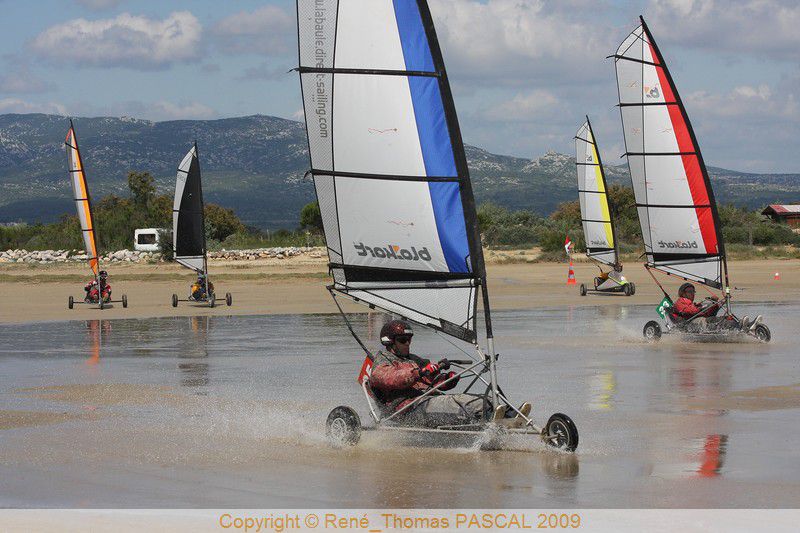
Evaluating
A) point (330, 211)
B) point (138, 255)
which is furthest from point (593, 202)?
point (330, 211)

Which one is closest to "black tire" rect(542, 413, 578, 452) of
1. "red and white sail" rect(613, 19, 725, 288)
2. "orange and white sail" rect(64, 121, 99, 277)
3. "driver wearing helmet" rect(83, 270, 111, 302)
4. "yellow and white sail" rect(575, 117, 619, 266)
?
"red and white sail" rect(613, 19, 725, 288)

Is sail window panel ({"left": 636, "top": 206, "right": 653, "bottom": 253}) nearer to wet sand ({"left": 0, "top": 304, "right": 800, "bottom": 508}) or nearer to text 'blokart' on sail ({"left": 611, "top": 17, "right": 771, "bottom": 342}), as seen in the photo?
text 'blokart' on sail ({"left": 611, "top": 17, "right": 771, "bottom": 342})

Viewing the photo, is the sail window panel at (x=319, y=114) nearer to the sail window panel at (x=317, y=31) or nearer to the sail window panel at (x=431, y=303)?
the sail window panel at (x=317, y=31)

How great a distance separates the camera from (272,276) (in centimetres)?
4609

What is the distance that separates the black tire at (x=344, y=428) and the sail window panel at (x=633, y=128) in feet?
47.9

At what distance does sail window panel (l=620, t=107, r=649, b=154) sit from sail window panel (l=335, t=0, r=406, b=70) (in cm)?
1372

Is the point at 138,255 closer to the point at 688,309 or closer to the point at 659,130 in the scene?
the point at 659,130

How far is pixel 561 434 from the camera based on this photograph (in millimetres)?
10367

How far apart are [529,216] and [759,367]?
73.8 metres

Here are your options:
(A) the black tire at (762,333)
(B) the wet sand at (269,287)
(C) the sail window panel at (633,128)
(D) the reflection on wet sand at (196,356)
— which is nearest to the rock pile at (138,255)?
(B) the wet sand at (269,287)

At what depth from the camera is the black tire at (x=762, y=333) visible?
67.5ft

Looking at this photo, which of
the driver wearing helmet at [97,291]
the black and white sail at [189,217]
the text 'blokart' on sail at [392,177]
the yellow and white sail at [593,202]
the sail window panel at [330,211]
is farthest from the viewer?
the yellow and white sail at [593,202]

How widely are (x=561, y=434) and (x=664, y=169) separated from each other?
14.5 m
